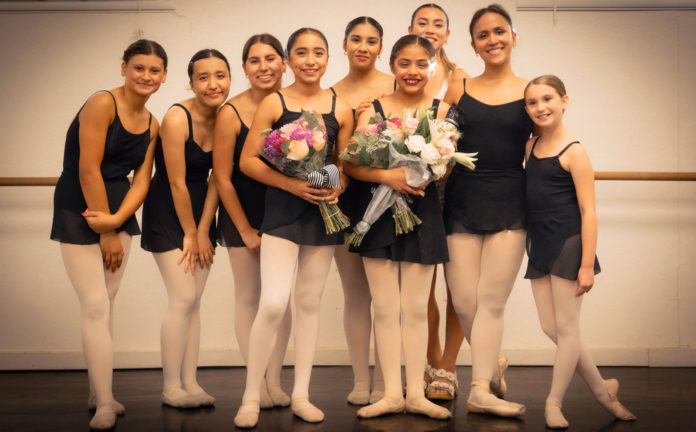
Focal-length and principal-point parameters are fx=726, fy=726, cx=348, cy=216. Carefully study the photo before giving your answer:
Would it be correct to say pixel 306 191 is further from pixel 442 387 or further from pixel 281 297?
pixel 442 387

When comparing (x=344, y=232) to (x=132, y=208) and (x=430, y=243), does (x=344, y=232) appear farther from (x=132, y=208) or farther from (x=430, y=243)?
(x=132, y=208)

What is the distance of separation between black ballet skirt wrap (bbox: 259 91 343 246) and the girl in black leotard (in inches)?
22.2

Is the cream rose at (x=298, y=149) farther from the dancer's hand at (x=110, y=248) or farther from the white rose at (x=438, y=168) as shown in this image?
the dancer's hand at (x=110, y=248)

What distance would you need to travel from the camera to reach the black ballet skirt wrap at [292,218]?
9.32ft

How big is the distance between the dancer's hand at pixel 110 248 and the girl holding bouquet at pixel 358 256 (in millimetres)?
916

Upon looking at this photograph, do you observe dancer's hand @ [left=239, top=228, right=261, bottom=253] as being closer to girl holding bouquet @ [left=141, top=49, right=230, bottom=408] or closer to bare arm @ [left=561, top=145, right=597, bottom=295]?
girl holding bouquet @ [left=141, top=49, right=230, bottom=408]

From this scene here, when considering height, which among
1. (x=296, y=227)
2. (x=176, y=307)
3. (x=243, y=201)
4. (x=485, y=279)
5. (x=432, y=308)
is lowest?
(x=432, y=308)

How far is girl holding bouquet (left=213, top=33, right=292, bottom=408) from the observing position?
3.05 metres

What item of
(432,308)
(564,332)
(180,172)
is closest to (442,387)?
(432,308)

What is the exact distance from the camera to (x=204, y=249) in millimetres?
3117

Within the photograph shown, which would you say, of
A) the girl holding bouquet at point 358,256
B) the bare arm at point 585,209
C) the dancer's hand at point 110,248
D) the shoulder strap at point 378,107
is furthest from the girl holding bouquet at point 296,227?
the bare arm at point 585,209

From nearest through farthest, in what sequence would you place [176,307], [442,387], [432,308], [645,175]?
[176,307] → [442,387] → [432,308] → [645,175]

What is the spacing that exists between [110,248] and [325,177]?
2.99ft

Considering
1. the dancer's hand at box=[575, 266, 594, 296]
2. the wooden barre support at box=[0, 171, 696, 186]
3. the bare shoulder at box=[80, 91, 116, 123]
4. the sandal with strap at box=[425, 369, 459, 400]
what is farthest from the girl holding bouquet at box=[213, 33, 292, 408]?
the wooden barre support at box=[0, 171, 696, 186]
